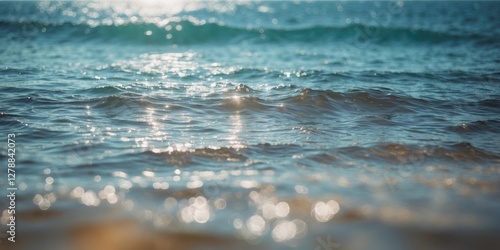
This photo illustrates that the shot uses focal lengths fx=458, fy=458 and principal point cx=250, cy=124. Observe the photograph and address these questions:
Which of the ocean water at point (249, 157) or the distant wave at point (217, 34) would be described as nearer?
the ocean water at point (249, 157)

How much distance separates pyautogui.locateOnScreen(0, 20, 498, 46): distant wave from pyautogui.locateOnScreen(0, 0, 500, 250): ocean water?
7.77 m

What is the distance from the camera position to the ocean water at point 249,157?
2.67 meters

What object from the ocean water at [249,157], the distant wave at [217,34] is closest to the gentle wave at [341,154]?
the ocean water at [249,157]

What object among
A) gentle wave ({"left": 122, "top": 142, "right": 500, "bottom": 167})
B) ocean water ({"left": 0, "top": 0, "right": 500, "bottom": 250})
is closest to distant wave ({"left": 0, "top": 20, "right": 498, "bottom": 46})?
ocean water ({"left": 0, "top": 0, "right": 500, "bottom": 250})

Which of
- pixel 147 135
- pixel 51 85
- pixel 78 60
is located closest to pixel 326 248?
pixel 147 135

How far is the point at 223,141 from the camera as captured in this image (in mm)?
4738

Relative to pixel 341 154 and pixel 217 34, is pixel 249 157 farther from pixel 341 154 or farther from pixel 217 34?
pixel 217 34

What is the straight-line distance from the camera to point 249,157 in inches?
166

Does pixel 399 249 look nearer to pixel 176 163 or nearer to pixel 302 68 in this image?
pixel 176 163

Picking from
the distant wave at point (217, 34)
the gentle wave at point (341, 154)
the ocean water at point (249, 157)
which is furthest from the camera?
A: the distant wave at point (217, 34)

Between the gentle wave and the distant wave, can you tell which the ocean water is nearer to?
the gentle wave

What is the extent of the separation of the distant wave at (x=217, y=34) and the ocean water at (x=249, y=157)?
25.5 ft

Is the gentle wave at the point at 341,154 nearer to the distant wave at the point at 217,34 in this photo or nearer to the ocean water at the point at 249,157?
the ocean water at the point at 249,157

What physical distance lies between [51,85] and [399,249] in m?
6.93
